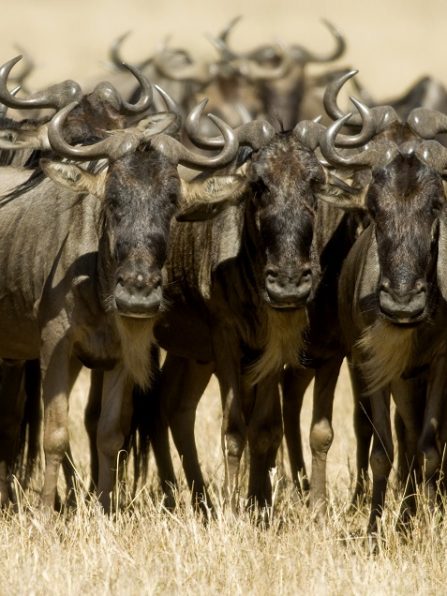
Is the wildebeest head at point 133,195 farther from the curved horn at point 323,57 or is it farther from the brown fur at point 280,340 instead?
the curved horn at point 323,57

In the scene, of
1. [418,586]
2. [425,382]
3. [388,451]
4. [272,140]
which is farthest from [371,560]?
[272,140]

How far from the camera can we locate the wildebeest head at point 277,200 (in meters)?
7.34

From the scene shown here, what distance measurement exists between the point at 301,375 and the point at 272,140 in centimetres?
161

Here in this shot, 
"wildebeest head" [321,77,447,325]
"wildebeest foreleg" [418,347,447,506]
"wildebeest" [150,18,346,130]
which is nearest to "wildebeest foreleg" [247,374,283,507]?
"wildebeest foreleg" [418,347,447,506]

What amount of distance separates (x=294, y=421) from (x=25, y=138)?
85.9 inches

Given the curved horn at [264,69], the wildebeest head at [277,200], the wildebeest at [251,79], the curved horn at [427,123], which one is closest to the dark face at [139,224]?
the wildebeest head at [277,200]

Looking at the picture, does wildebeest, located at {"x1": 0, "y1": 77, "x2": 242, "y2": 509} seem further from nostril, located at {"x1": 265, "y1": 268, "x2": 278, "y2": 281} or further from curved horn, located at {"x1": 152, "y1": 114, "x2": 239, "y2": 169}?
nostril, located at {"x1": 265, "y1": 268, "x2": 278, "y2": 281}

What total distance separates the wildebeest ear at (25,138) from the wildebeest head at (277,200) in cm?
112

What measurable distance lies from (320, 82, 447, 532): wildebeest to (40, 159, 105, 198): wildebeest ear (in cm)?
110

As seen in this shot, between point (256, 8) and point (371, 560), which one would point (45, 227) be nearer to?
point (371, 560)

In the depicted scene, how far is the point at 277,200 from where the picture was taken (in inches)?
294

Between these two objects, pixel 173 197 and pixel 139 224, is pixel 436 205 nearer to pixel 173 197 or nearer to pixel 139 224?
pixel 173 197

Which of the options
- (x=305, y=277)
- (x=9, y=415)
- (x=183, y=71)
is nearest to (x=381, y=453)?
(x=305, y=277)

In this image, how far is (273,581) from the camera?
6.26m
